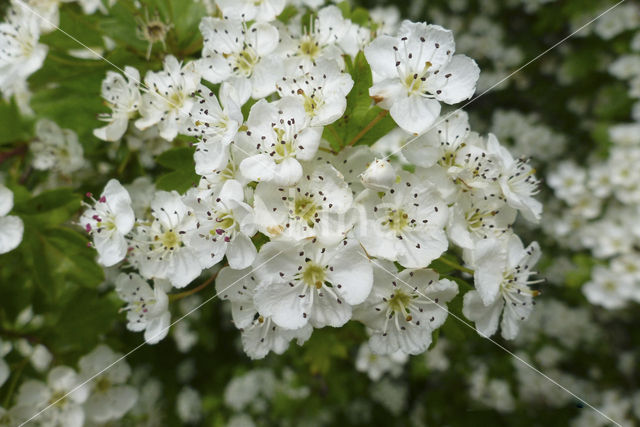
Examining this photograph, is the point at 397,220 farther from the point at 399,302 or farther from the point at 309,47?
the point at 309,47

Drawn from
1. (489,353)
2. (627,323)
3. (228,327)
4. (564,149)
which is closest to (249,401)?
(228,327)

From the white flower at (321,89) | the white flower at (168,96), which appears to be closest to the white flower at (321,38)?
the white flower at (321,89)

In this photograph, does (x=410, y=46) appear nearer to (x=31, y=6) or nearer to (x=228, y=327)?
(x=31, y=6)

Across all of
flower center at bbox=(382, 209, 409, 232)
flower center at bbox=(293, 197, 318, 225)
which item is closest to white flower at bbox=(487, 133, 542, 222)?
flower center at bbox=(382, 209, 409, 232)

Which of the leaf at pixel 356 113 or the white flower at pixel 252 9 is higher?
the white flower at pixel 252 9

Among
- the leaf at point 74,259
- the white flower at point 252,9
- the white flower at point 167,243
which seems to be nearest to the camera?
the white flower at point 167,243

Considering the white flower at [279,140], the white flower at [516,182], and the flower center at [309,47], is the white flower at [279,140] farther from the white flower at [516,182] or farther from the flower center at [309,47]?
the white flower at [516,182]

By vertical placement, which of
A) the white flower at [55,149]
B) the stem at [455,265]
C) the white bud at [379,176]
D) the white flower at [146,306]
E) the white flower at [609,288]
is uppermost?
the white bud at [379,176]
